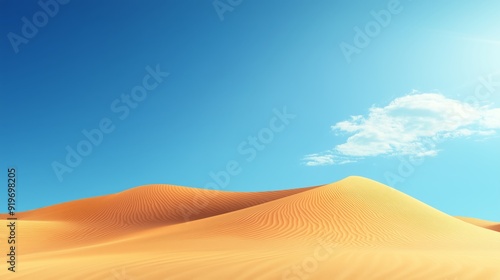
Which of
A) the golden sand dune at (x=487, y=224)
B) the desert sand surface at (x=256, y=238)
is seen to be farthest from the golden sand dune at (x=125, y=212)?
the golden sand dune at (x=487, y=224)

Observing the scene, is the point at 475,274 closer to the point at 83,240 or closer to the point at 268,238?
the point at 268,238

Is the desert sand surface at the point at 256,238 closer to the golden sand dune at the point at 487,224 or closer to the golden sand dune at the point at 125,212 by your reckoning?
the golden sand dune at the point at 125,212

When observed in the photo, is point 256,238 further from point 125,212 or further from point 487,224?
point 487,224

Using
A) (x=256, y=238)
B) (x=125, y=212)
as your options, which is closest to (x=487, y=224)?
(x=125, y=212)

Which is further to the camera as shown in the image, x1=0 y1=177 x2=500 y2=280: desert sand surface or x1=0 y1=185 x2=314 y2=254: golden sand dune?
x1=0 y1=185 x2=314 y2=254: golden sand dune

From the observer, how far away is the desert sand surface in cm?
814

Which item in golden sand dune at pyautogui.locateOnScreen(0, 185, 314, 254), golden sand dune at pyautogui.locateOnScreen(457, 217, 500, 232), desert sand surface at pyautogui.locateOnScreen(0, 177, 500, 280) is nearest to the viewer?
desert sand surface at pyautogui.locateOnScreen(0, 177, 500, 280)

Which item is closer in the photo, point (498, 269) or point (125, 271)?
point (125, 271)

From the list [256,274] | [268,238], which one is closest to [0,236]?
[268,238]

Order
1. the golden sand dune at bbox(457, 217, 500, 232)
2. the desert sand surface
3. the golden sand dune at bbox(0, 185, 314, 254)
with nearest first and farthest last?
1. the desert sand surface
2. the golden sand dune at bbox(0, 185, 314, 254)
3. the golden sand dune at bbox(457, 217, 500, 232)

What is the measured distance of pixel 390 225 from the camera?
1884 centimetres

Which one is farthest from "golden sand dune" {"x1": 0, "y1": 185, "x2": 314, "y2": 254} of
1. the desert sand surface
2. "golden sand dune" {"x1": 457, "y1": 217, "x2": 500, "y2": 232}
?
"golden sand dune" {"x1": 457, "y1": 217, "x2": 500, "y2": 232}

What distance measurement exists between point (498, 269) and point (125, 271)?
7.79 metres

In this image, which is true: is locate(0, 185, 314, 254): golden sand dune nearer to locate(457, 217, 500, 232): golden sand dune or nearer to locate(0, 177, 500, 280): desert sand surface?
locate(0, 177, 500, 280): desert sand surface
